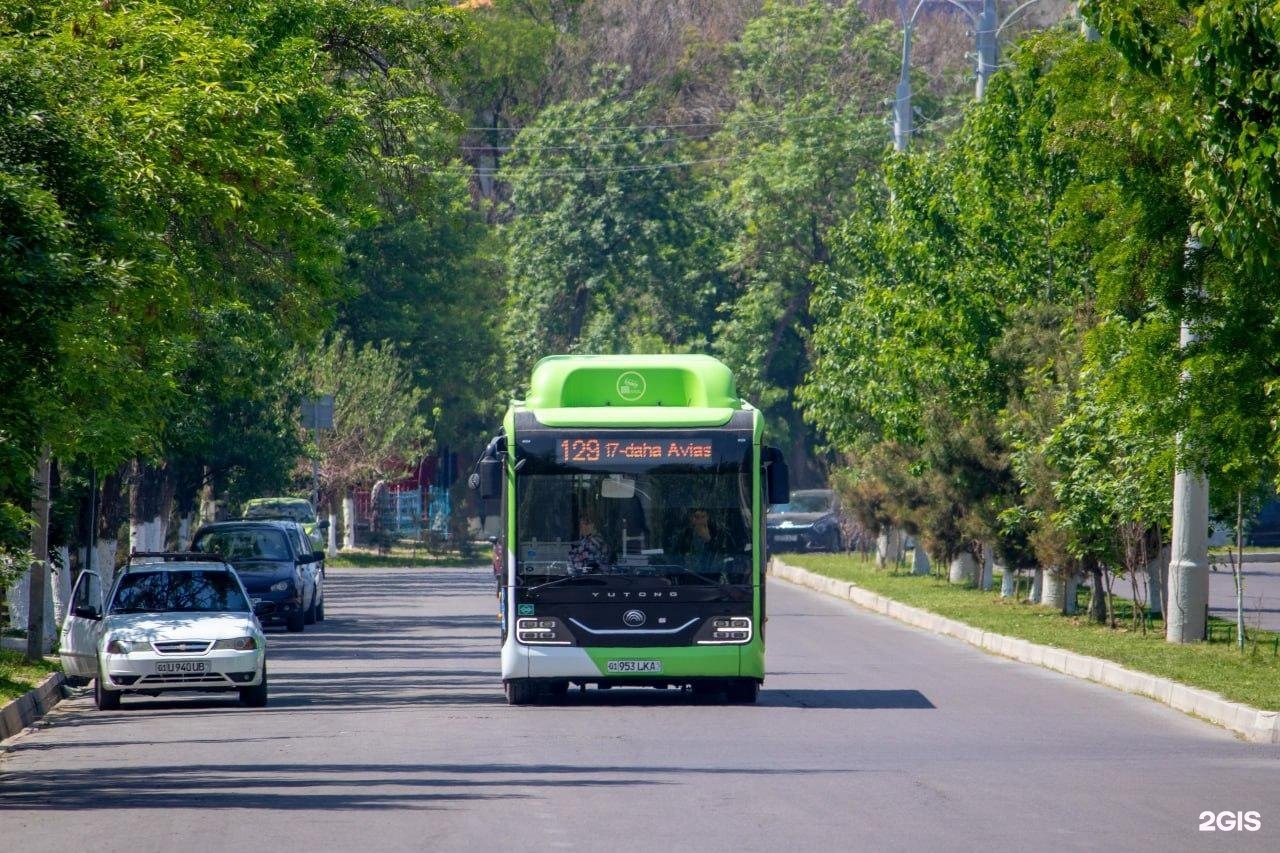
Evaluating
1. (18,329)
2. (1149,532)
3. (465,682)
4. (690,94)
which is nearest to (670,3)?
(690,94)

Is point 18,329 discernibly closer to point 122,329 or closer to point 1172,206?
point 122,329

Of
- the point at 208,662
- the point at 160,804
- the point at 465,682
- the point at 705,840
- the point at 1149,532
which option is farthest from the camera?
the point at 1149,532

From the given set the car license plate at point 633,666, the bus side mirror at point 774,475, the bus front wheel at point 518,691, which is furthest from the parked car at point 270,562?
the bus side mirror at point 774,475

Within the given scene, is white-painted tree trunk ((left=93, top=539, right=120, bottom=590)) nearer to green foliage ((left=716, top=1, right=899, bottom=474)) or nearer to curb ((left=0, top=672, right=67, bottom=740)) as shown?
curb ((left=0, top=672, right=67, bottom=740))

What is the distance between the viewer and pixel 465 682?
74.3ft

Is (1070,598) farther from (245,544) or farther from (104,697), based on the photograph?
(104,697)

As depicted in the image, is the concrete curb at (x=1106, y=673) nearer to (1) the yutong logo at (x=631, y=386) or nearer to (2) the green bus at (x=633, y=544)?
(2) the green bus at (x=633, y=544)

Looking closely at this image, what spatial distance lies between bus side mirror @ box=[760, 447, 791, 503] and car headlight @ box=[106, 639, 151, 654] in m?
6.15

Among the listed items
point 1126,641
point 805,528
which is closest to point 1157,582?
point 1126,641

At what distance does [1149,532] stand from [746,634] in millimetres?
10898

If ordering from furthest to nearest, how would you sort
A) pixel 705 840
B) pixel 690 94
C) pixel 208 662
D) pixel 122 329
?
1. pixel 690 94
2. pixel 208 662
3. pixel 122 329
4. pixel 705 840

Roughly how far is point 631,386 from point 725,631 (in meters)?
2.72

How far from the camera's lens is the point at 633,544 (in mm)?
19172

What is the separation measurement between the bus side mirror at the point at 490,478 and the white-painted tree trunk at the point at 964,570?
24.9 m
